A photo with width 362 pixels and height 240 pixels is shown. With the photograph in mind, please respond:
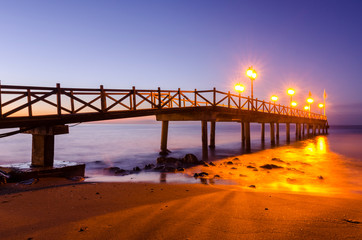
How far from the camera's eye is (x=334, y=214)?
13.6 feet

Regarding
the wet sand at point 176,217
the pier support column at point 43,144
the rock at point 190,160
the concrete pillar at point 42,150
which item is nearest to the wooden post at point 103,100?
the pier support column at point 43,144

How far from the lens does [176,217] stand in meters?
4.20

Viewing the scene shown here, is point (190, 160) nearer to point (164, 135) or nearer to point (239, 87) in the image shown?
point (164, 135)

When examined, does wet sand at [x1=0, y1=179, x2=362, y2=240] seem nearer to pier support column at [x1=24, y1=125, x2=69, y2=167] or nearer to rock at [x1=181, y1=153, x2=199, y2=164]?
pier support column at [x1=24, y1=125, x2=69, y2=167]

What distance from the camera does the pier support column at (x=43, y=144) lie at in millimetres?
9410

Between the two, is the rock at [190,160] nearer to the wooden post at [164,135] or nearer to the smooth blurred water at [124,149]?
the smooth blurred water at [124,149]

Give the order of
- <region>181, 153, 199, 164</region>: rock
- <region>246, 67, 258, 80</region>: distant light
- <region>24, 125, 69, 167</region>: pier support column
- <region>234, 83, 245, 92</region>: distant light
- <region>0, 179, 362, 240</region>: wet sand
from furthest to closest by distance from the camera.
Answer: <region>234, 83, 245, 92</region>: distant light
<region>246, 67, 258, 80</region>: distant light
<region>181, 153, 199, 164</region>: rock
<region>24, 125, 69, 167</region>: pier support column
<region>0, 179, 362, 240</region>: wet sand

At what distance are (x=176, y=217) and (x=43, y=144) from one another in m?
7.51

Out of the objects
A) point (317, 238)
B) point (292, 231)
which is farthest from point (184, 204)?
point (317, 238)

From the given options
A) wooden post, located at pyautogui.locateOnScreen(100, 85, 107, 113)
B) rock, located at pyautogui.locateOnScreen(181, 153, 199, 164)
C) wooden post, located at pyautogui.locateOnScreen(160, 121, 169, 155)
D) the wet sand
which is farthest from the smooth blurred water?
the wet sand

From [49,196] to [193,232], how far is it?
14.3 ft

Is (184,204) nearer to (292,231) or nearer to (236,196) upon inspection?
(236,196)

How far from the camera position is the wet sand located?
350 cm

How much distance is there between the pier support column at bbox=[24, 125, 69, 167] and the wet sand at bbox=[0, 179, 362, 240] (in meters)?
3.53
